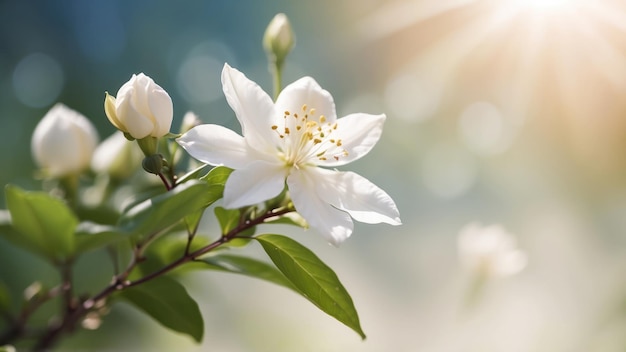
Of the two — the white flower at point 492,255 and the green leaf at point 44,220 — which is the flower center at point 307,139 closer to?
the green leaf at point 44,220

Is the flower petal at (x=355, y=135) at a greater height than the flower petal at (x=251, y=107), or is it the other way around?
the flower petal at (x=355, y=135)

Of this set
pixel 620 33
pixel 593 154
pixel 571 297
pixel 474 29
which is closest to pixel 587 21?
pixel 620 33

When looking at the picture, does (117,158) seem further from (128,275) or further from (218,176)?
(218,176)

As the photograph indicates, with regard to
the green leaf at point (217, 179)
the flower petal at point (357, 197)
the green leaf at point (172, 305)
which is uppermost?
the flower petal at point (357, 197)

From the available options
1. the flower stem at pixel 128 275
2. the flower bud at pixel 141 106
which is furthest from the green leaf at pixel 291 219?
the flower bud at pixel 141 106

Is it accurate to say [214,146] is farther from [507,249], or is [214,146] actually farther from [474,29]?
[474,29]
